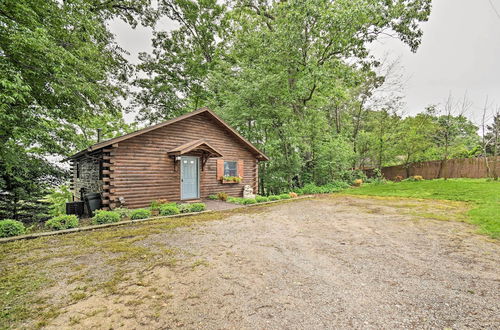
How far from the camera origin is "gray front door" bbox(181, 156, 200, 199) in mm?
9195

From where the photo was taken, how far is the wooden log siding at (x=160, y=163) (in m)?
7.46

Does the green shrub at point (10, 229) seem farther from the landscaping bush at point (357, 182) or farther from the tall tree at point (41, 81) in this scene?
the landscaping bush at point (357, 182)

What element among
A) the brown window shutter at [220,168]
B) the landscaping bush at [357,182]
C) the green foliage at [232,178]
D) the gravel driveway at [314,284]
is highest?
the brown window shutter at [220,168]

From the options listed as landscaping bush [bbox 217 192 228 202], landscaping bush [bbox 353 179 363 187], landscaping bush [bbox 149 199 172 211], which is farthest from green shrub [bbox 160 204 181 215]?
landscaping bush [bbox 353 179 363 187]

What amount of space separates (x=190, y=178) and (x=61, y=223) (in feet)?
15.7

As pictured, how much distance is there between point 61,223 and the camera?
509 cm

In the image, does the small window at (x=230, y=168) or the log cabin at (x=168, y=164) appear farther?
the small window at (x=230, y=168)

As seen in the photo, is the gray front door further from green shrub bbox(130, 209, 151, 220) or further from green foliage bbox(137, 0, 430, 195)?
green foliage bbox(137, 0, 430, 195)

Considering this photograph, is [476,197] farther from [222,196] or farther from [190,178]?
[190,178]

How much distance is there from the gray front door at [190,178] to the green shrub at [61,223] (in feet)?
13.7

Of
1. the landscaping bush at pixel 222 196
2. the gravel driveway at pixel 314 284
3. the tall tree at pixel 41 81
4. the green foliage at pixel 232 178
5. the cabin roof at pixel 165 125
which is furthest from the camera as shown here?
the green foliage at pixel 232 178

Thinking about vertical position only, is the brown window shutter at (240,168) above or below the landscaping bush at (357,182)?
above

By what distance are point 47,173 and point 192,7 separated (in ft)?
49.6

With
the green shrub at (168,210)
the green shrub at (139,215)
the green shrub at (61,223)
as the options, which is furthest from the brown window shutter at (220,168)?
the green shrub at (61,223)
